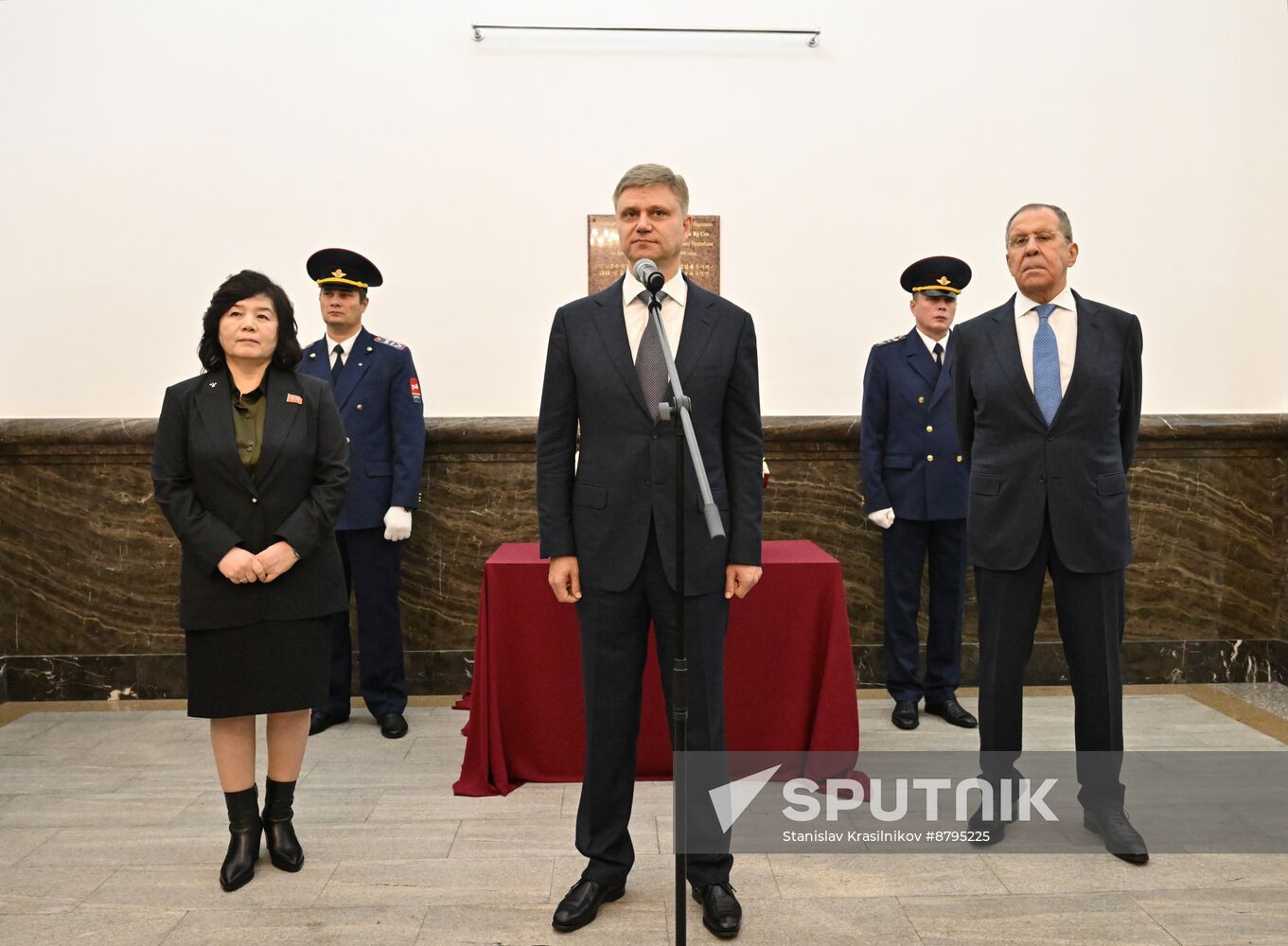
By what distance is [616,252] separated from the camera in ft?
15.3

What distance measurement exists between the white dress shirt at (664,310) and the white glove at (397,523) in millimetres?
1913

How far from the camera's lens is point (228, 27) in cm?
450

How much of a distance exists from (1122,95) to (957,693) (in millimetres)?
2679

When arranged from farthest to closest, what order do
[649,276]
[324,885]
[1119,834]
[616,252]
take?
1. [616,252]
2. [1119,834]
3. [324,885]
4. [649,276]

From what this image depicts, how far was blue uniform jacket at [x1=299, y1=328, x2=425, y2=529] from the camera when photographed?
13.0ft

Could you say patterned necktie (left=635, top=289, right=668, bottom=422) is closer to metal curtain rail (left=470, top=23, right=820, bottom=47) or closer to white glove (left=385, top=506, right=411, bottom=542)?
white glove (left=385, top=506, right=411, bottom=542)

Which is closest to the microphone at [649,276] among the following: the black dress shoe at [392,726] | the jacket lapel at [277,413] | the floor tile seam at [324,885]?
the jacket lapel at [277,413]

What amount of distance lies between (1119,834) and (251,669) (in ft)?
7.15

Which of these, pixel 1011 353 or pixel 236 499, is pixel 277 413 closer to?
pixel 236 499

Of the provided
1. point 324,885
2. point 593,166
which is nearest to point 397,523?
point 324,885

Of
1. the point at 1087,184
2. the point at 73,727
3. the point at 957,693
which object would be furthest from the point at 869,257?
the point at 73,727

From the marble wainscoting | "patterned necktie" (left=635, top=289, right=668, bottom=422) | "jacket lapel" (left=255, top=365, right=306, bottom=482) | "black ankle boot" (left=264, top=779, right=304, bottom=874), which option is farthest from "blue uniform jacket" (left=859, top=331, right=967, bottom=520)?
"black ankle boot" (left=264, top=779, right=304, bottom=874)

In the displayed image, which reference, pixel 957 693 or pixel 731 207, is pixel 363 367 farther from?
pixel 957 693

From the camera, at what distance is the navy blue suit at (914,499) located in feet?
12.9
